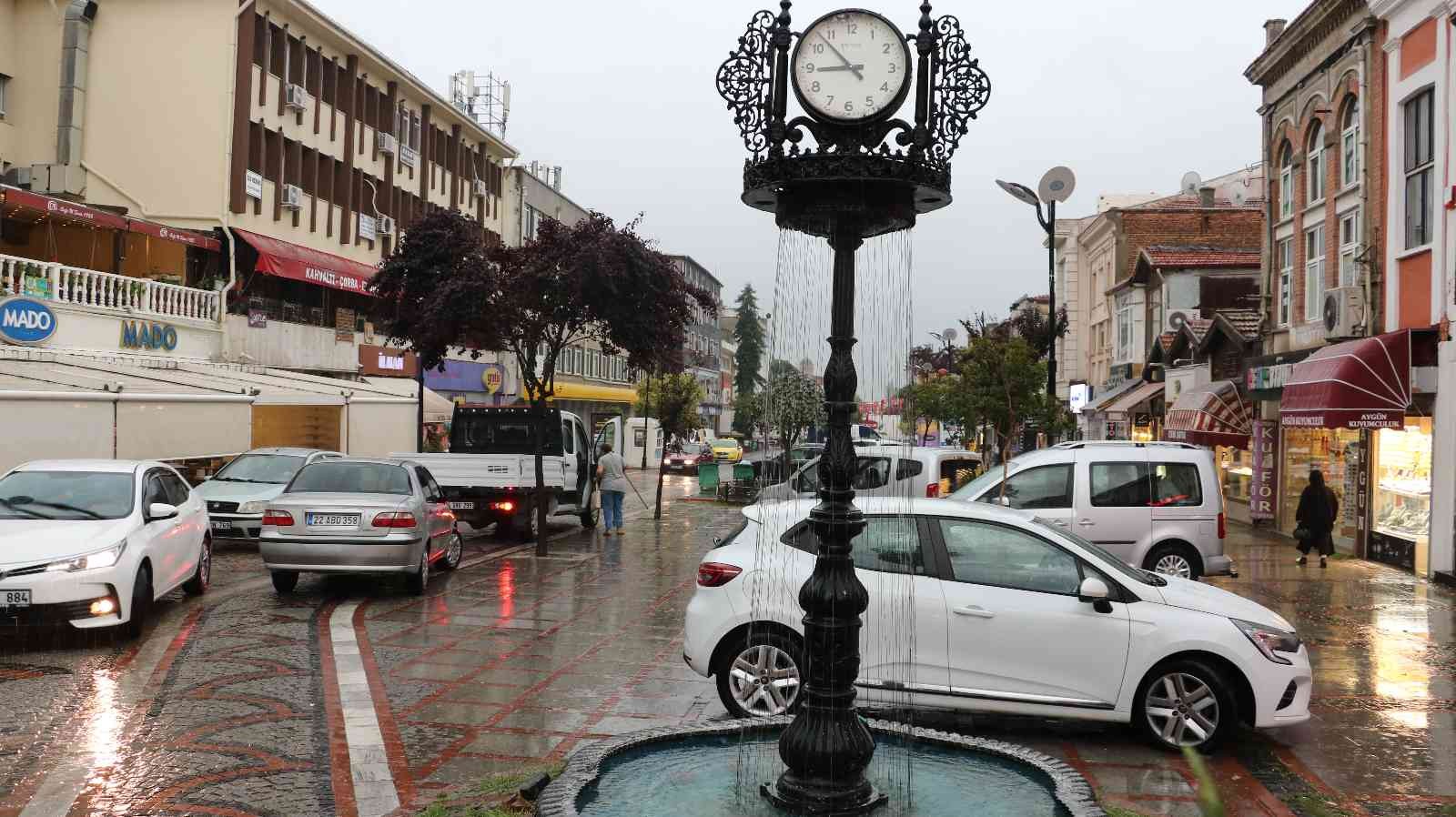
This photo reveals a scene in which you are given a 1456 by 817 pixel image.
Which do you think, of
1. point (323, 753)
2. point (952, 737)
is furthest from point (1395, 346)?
point (323, 753)

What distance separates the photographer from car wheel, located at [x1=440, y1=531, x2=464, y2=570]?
49.3 feet

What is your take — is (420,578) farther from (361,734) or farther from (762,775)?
(762,775)

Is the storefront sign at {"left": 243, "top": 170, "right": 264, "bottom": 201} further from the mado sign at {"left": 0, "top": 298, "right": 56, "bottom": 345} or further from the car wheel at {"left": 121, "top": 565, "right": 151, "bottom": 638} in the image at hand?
the car wheel at {"left": 121, "top": 565, "right": 151, "bottom": 638}

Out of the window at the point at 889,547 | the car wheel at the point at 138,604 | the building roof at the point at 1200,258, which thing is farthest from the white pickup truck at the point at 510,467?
the building roof at the point at 1200,258

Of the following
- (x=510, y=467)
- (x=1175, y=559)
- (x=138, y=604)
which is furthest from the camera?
(x=510, y=467)

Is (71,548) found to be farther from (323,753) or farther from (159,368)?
(159,368)

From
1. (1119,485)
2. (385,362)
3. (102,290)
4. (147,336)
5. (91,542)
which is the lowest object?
(91,542)

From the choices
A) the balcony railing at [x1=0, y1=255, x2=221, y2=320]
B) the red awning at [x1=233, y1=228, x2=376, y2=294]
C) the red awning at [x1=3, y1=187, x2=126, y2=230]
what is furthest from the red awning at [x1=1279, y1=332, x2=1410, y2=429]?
the red awning at [x1=3, y1=187, x2=126, y2=230]

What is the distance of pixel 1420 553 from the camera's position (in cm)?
1692

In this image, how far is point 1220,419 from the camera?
25766 millimetres

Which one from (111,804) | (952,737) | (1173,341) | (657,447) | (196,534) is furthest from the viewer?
(657,447)

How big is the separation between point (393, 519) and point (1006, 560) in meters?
7.24

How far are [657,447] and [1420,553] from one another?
1556 inches

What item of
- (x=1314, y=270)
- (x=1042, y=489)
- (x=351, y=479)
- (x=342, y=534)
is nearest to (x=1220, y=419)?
(x=1314, y=270)
